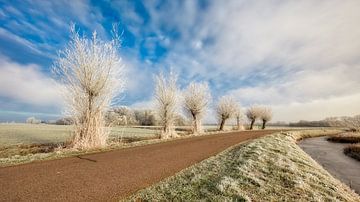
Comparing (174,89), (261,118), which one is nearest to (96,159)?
(174,89)

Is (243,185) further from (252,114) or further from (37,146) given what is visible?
(252,114)

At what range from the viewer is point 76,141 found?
16.1 meters

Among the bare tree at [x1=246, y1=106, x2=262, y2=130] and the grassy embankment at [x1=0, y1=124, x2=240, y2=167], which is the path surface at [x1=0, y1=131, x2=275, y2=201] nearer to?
the grassy embankment at [x1=0, y1=124, x2=240, y2=167]

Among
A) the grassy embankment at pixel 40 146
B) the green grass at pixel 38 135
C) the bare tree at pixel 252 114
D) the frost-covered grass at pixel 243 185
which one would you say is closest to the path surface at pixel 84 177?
the frost-covered grass at pixel 243 185

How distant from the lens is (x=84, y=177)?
8.84 meters

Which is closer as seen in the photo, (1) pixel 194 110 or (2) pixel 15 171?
(2) pixel 15 171

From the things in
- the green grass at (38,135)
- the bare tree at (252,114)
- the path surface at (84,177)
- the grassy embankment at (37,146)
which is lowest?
the path surface at (84,177)

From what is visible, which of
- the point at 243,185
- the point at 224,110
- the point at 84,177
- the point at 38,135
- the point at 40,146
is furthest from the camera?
the point at 224,110

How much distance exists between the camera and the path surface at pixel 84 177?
23.1 ft

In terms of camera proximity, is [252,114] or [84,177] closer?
[84,177]

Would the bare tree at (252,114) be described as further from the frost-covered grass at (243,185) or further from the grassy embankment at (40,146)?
the frost-covered grass at (243,185)

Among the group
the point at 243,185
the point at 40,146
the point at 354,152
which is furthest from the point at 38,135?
the point at 354,152

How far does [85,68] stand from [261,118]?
6842cm

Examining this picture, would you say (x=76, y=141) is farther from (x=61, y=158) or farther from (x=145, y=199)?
(x=145, y=199)
